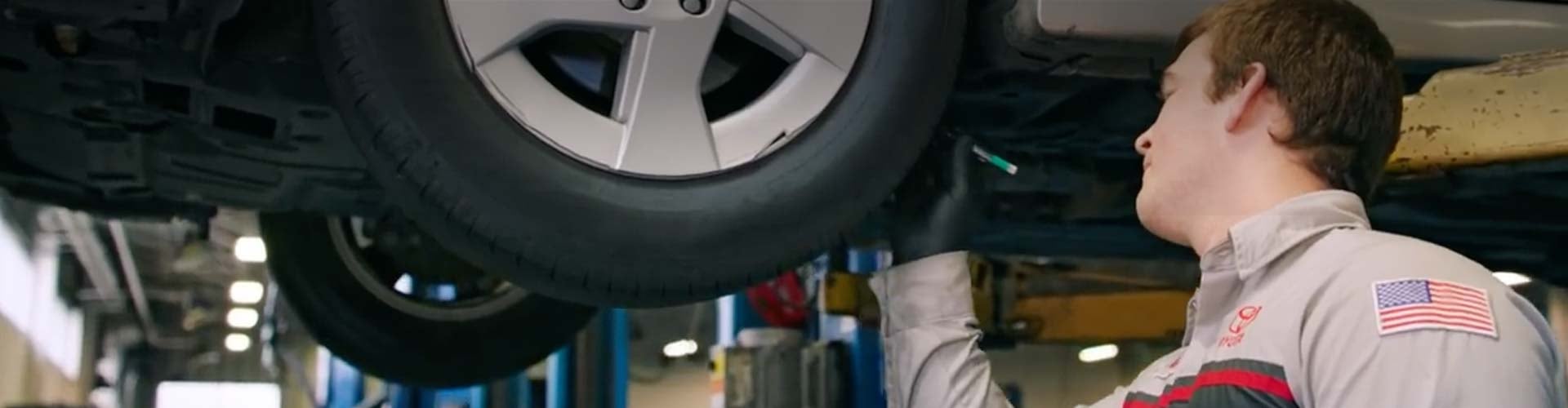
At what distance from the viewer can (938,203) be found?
1771 millimetres

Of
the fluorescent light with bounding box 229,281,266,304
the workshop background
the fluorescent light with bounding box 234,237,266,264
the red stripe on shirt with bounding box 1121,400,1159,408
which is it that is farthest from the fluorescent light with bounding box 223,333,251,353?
the red stripe on shirt with bounding box 1121,400,1159,408

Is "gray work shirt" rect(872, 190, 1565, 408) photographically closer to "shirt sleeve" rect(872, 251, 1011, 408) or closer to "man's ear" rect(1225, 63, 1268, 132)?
"man's ear" rect(1225, 63, 1268, 132)

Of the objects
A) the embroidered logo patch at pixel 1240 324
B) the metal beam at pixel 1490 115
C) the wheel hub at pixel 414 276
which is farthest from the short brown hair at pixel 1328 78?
the wheel hub at pixel 414 276

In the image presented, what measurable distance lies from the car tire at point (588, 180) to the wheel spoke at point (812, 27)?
0.02 m

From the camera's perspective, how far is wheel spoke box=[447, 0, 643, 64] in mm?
1624

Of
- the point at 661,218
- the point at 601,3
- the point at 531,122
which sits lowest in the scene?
the point at 661,218

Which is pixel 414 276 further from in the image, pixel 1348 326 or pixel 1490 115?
pixel 1348 326

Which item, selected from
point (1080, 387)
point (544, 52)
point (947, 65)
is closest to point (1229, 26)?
point (947, 65)

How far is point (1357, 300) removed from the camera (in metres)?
1.09

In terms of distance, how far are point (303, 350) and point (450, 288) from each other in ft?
29.1

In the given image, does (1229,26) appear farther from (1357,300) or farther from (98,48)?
(98,48)

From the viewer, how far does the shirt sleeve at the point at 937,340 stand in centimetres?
166

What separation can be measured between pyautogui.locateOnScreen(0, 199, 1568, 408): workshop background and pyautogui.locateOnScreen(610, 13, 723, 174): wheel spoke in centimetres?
58

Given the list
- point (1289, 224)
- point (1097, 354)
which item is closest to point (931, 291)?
point (1289, 224)
